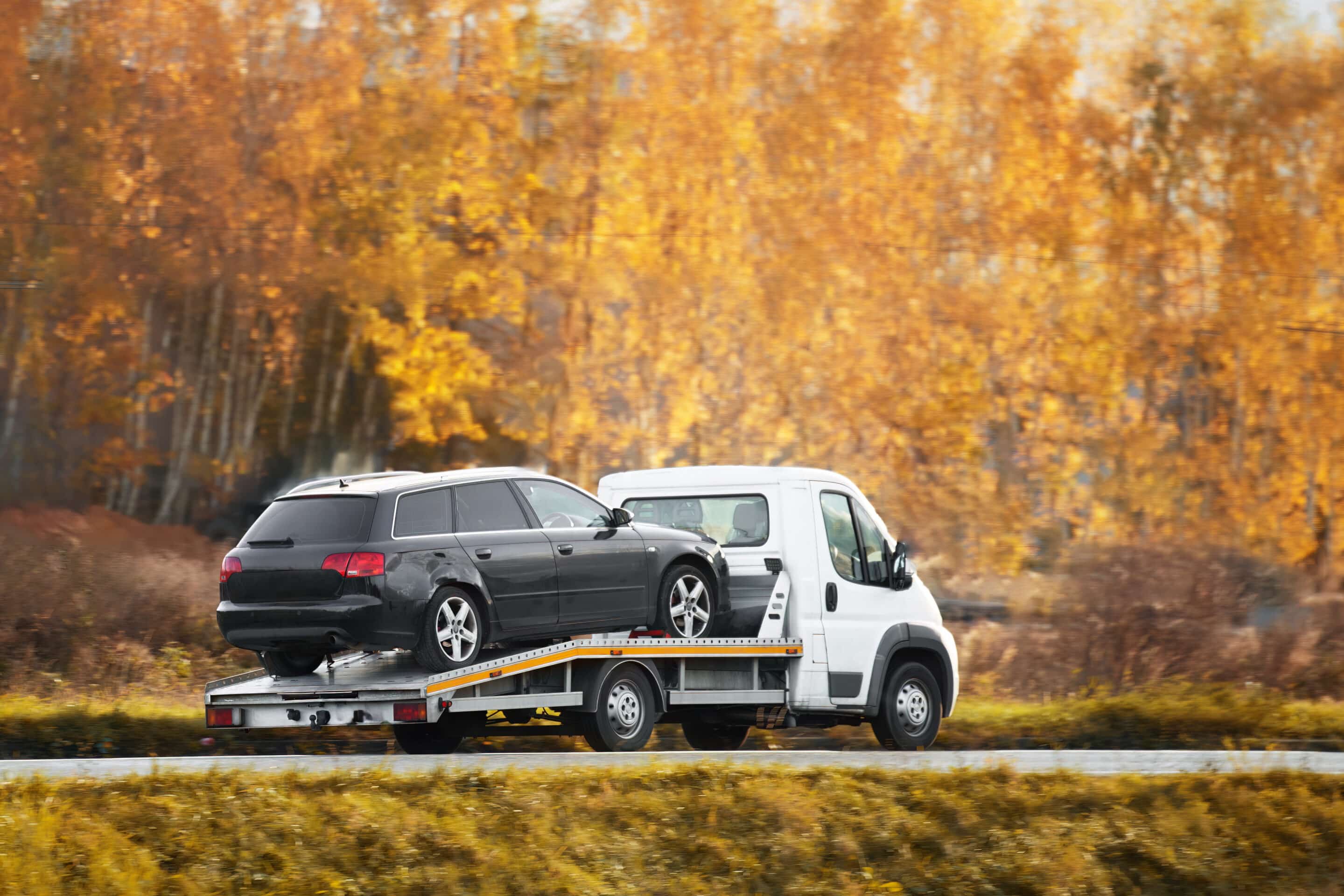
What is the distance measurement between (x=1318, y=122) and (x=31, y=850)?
2354 centimetres

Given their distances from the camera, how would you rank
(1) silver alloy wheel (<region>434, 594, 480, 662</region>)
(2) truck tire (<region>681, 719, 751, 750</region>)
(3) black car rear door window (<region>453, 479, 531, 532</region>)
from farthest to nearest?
(2) truck tire (<region>681, 719, 751, 750</region>) < (3) black car rear door window (<region>453, 479, 531, 532</region>) < (1) silver alloy wheel (<region>434, 594, 480, 662</region>)

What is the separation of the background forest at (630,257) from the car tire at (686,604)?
11136 mm

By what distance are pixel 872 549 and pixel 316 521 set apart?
4.88m

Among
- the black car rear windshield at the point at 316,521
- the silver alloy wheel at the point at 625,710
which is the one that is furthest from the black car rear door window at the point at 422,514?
the silver alloy wheel at the point at 625,710

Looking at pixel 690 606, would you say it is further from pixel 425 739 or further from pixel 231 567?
pixel 231 567

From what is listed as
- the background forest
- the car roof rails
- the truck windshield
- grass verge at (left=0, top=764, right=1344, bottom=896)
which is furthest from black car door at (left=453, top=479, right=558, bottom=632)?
the background forest

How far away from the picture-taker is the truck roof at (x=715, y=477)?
13.5 meters

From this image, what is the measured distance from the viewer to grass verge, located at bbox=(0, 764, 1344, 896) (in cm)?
909

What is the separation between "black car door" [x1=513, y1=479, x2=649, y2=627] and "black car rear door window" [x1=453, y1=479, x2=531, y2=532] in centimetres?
15

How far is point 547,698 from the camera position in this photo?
11.6 m

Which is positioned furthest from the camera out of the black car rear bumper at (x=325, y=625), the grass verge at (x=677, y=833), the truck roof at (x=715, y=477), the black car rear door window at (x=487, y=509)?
the truck roof at (x=715, y=477)

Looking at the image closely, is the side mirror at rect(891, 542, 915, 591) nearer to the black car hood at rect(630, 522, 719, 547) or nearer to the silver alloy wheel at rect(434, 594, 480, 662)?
the black car hood at rect(630, 522, 719, 547)

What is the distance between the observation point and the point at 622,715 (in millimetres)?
12172

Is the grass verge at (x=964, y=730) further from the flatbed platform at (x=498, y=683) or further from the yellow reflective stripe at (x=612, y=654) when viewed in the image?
the yellow reflective stripe at (x=612, y=654)
